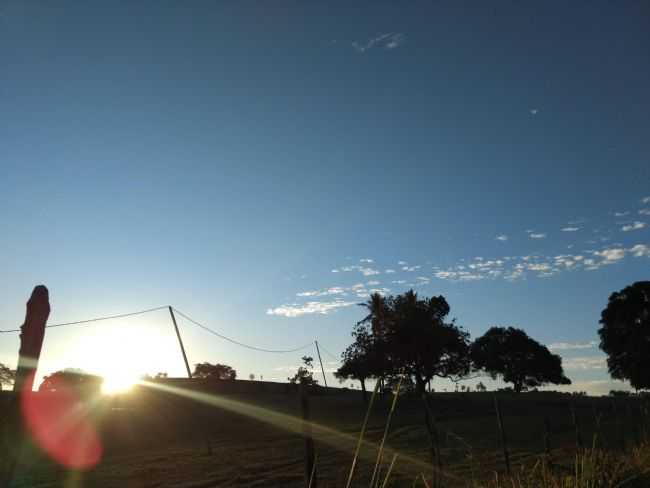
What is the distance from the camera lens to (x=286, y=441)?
25.9 meters

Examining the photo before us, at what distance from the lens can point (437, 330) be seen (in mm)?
47000

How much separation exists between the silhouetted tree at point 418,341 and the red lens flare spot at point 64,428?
25.6m

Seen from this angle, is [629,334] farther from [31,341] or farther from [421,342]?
[31,341]

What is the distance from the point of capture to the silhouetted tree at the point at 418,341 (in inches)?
1843

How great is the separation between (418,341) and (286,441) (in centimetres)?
2324

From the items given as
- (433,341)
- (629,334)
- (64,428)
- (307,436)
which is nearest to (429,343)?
(433,341)

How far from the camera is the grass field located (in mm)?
15547

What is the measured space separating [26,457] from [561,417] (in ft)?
105

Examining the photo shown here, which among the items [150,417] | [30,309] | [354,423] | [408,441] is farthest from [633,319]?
[30,309]

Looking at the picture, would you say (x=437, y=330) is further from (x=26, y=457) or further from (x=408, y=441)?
(x=26, y=457)

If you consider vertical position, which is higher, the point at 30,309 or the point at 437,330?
the point at 437,330

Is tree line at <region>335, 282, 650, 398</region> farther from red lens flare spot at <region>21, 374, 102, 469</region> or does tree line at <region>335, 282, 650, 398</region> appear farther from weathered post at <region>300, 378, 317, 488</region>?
weathered post at <region>300, 378, 317, 488</region>

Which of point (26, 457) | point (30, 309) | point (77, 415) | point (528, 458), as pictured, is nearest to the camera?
point (30, 309)

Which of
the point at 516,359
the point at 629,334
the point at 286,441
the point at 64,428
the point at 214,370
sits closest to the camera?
the point at 286,441
